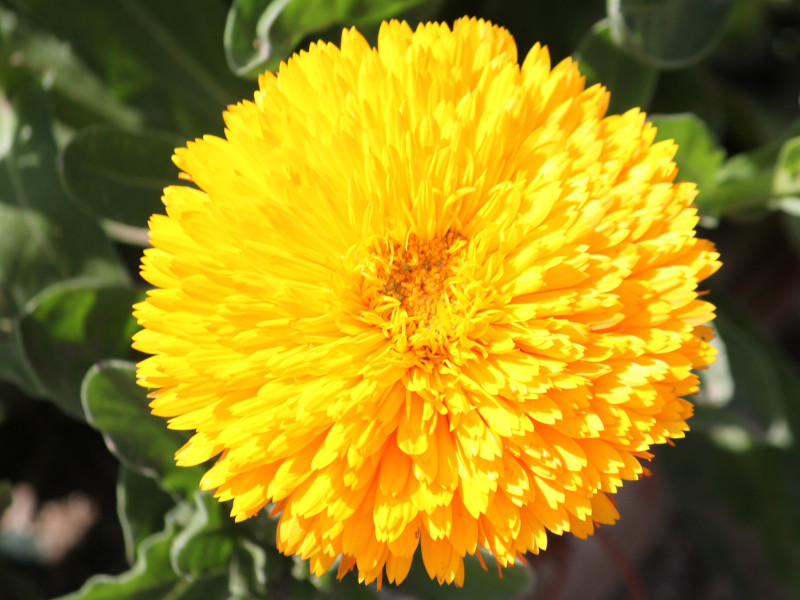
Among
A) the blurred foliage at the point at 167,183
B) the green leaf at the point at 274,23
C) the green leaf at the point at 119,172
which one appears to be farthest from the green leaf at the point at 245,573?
the green leaf at the point at 274,23

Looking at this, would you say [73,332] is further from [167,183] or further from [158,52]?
[158,52]

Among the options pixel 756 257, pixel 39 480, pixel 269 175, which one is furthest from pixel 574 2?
pixel 39 480

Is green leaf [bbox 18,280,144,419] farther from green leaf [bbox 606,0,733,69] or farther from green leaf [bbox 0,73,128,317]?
green leaf [bbox 606,0,733,69]

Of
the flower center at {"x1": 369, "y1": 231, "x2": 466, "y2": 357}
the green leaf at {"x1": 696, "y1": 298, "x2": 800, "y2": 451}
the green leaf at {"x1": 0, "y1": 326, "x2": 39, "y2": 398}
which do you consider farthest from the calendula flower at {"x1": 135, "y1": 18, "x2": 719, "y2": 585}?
the green leaf at {"x1": 696, "y1": 298, "x2": 800, "y2": 451}

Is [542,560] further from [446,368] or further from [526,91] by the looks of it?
[526,91]

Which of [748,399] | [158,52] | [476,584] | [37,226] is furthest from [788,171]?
[37,226]

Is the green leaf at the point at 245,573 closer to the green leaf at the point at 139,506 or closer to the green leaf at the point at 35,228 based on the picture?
the green leaf at the point at 139,506
